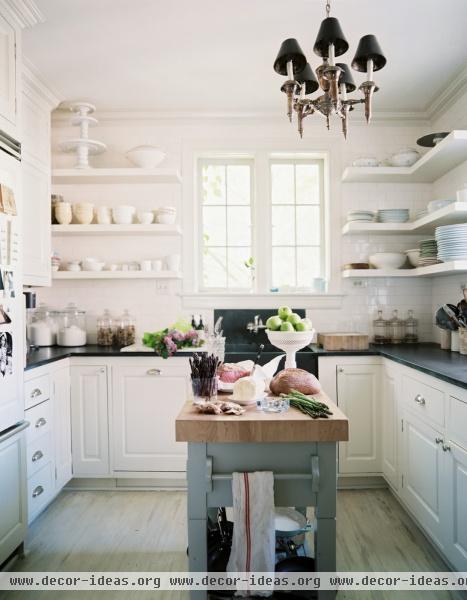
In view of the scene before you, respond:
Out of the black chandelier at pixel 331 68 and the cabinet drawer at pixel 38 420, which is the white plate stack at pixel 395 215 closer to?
the black chandelier at pixel 331 68

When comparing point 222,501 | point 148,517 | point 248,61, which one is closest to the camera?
point 222,501

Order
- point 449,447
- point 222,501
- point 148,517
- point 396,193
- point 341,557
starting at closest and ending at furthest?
1. point 222,501
2. point 449,447
3. point 341,557
4. point 148,517
5. point 396,193

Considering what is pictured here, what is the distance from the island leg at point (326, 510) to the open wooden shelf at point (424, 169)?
A: 2154mm

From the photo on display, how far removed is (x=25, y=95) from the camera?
2.99m

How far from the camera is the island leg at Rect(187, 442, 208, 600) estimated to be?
162cm

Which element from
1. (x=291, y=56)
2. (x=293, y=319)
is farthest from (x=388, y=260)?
(x=291, y=56)

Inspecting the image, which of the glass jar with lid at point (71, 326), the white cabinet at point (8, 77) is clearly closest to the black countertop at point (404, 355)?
the glass jar with lid at point (71, 326)

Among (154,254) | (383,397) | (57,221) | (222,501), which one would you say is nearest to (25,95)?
(57,221)

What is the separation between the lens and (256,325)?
142 inches

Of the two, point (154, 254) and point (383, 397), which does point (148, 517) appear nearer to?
point (383, 397)

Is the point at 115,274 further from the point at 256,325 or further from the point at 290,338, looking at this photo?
the point at 290,338

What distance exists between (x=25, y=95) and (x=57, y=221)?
3.08 ft

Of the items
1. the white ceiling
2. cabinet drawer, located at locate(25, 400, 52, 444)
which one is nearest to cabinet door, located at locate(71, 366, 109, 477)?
cabinet drawer, located at locate(25, 400, 52, 444)

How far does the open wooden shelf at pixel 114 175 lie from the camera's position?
137 inches
